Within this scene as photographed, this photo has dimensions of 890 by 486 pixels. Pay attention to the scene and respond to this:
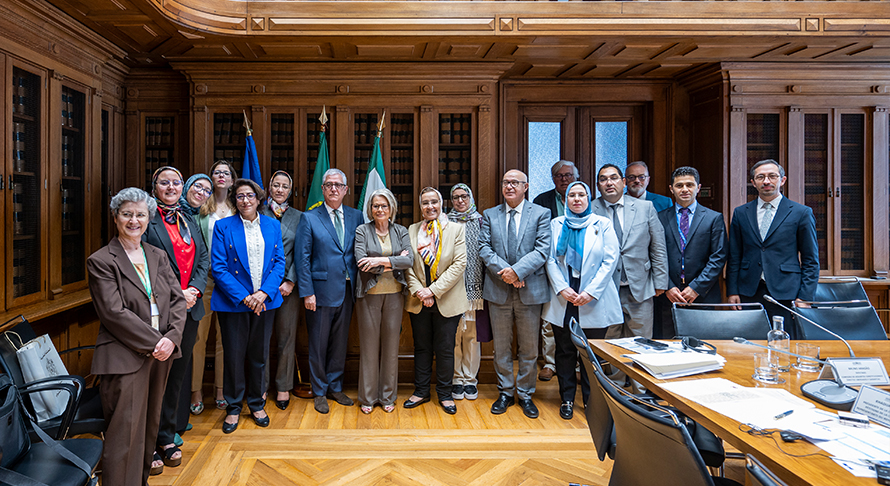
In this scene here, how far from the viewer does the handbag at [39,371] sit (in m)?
2.24

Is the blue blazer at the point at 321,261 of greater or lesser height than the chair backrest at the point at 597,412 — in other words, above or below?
above

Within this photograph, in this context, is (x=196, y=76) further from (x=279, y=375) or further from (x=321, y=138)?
(x=279, y=375)

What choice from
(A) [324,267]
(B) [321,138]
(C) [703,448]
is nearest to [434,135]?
Answer: (B) [321,138]

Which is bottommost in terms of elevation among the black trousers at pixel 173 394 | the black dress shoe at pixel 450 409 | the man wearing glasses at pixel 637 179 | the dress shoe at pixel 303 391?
the black dress shoe at pixel 450 409

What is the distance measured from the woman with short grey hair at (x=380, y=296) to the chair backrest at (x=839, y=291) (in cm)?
272

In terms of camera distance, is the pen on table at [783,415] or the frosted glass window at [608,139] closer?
the pen on table at [783,415]

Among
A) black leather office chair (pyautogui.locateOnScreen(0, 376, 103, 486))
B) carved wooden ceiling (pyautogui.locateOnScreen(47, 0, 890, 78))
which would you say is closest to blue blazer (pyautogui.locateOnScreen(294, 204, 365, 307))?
carved wooden ceiling (pyautogui.locateOnScreen(47, 0, 890, 78))

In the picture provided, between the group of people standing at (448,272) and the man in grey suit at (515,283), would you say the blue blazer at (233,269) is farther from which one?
the man in grey suit at (515,283)

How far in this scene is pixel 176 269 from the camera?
111 inches

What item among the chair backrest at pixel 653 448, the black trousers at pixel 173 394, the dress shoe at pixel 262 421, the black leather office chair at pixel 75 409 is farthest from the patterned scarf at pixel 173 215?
the chair backrest at pixel 653 448

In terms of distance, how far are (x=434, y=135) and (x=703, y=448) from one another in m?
3.43

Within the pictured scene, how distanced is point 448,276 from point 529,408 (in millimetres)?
1123

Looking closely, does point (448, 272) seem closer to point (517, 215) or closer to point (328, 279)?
point (517, 215)

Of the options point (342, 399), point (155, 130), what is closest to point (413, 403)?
point (342, 399)
